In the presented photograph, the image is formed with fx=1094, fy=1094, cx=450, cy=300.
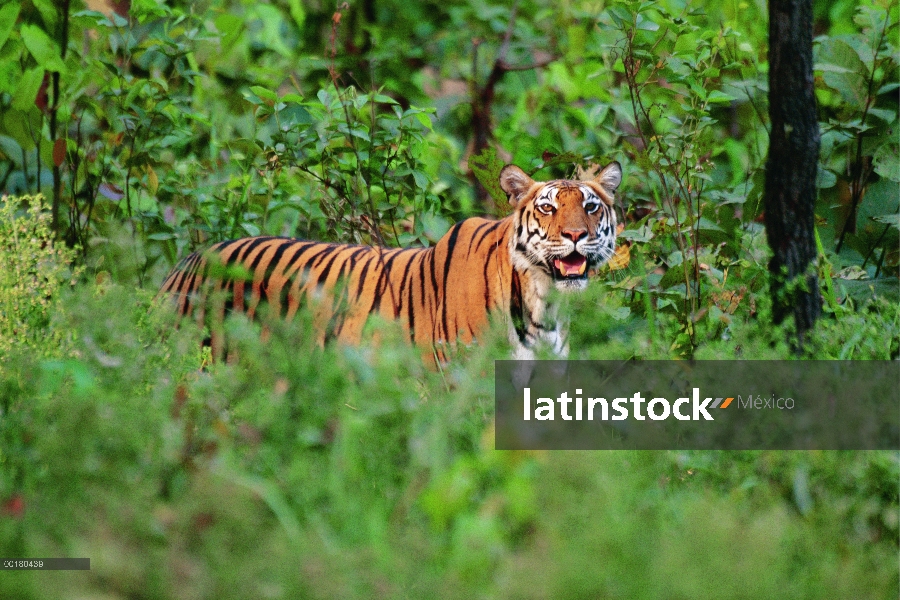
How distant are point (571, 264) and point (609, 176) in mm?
400

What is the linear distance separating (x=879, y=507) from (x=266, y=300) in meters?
2.23

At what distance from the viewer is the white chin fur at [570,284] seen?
331 centimetres

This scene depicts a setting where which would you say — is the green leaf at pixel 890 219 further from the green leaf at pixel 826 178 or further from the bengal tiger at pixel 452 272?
the bengal tiger at pixel 452 272

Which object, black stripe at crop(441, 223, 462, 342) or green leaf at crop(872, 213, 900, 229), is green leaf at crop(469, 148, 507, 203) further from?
green leaf at crop(872, 213, 900, 229)

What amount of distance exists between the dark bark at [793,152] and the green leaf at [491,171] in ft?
3.37

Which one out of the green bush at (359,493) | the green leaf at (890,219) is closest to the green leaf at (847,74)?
the green leaf at (890,219)

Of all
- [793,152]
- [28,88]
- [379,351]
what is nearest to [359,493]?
[379,351]

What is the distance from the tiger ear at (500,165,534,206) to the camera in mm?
3529

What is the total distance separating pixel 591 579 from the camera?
156 centimetres

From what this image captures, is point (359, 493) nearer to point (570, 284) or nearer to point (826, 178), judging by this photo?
point (570, 284)

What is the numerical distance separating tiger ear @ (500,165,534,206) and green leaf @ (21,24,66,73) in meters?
1.70

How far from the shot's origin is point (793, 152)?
3039mm

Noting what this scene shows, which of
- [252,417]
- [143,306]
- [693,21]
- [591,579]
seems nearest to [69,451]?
[252,417]

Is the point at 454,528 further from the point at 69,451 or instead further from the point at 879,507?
the point at 879,507
